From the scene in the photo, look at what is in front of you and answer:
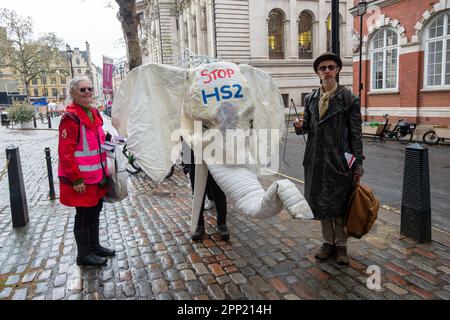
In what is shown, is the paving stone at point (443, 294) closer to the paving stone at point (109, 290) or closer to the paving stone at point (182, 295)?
the paving stone at point (182, 295)

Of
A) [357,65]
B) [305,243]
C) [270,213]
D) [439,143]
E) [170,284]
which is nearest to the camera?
[270,213]

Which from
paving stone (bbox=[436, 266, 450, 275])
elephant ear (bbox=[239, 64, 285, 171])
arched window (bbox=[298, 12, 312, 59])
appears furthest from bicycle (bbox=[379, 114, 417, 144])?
arched window (bbox=[298, 12, 312, 59])

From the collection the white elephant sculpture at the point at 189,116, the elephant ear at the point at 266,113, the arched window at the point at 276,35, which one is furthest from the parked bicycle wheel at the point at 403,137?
the arched window at the point at 276,35

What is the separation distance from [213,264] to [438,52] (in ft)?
50.3

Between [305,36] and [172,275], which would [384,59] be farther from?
[172,275]

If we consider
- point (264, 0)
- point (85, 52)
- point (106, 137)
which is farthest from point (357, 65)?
point (85, 52)

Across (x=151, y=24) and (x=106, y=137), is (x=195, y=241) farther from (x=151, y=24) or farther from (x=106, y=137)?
(x=151, y=24)

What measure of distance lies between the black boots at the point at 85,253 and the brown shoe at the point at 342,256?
2.53m

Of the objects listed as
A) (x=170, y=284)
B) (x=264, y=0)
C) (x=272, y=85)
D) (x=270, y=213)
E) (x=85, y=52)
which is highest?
(x=85, y=52)

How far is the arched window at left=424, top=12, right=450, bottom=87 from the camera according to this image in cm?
1434

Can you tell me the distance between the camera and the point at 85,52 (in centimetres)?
11456

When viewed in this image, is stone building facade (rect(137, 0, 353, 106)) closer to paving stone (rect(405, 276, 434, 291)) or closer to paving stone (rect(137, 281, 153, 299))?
paving stone (rect(137, 281, 153, 299))

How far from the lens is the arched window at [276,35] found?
30656mm

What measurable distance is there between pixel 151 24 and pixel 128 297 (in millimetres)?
48166
